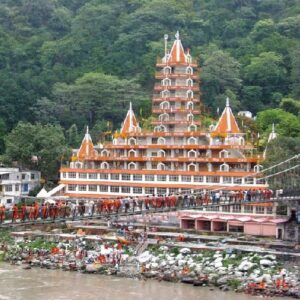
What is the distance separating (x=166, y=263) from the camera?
3700 cm

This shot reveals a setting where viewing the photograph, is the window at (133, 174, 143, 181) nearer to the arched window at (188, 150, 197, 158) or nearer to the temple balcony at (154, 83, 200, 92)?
the arched window at (188, 150, 197, 158)

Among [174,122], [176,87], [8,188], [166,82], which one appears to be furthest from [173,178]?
[8,188]

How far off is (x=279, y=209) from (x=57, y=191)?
48.7ft

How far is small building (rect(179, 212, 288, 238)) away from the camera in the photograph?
4331 centimetres

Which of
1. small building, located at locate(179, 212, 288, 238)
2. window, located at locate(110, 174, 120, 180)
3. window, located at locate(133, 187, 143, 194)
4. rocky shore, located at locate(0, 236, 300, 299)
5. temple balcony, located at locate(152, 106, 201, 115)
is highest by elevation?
temple balcony, located at locate(152, 106, 201, 115)

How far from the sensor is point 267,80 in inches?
2945

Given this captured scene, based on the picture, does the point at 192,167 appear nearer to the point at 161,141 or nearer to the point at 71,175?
the point at 161,141

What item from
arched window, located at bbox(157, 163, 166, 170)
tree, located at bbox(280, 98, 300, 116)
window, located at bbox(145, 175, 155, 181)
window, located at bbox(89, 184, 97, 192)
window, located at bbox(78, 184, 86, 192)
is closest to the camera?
window, located at bbox(145, 175, 155, 181)

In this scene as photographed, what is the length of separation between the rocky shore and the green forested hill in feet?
78.7

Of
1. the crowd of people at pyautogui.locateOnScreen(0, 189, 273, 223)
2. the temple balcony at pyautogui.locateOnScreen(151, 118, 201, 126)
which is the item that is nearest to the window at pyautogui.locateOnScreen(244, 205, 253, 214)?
the crowd of people at pyautogui.locateOnScreen(0, 189, 273, 223)

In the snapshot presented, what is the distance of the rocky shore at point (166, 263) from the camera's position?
33.3 m

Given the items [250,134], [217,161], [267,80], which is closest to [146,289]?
[217,161]

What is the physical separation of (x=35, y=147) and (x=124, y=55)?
2578 centimetres

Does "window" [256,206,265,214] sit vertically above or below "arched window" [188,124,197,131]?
Result: below
